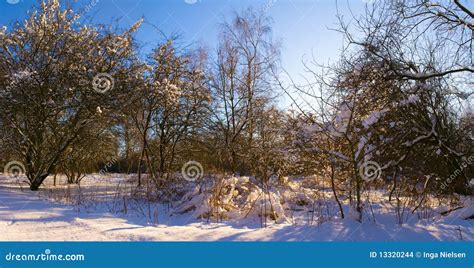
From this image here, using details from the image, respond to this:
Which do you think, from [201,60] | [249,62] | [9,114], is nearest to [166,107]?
[201,60]

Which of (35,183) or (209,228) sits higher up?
(35,183)

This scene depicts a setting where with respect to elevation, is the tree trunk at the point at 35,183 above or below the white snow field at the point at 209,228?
above

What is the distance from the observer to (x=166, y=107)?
13852 mm

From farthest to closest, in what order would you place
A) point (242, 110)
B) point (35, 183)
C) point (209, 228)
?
point (242, 110) < point (35, 183) < point (209, 228)

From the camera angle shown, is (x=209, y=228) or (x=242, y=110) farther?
(x=242, y=110)

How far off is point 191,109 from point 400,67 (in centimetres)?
1005

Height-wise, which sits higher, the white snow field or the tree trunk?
the tree trunk

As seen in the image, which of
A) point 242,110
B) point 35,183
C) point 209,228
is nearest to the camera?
point 209,228

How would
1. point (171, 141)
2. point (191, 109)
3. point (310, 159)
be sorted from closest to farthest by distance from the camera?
point (310, 159) → point (191, 109) → point (171, 141)

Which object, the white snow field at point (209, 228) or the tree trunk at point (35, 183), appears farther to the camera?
the tree trunk at point (35, 183)

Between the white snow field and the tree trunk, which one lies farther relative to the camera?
the tree trunk

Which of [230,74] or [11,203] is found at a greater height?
[230,74]

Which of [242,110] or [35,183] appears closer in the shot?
[35,183]

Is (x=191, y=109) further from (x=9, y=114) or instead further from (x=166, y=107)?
(x=9, y=114)
